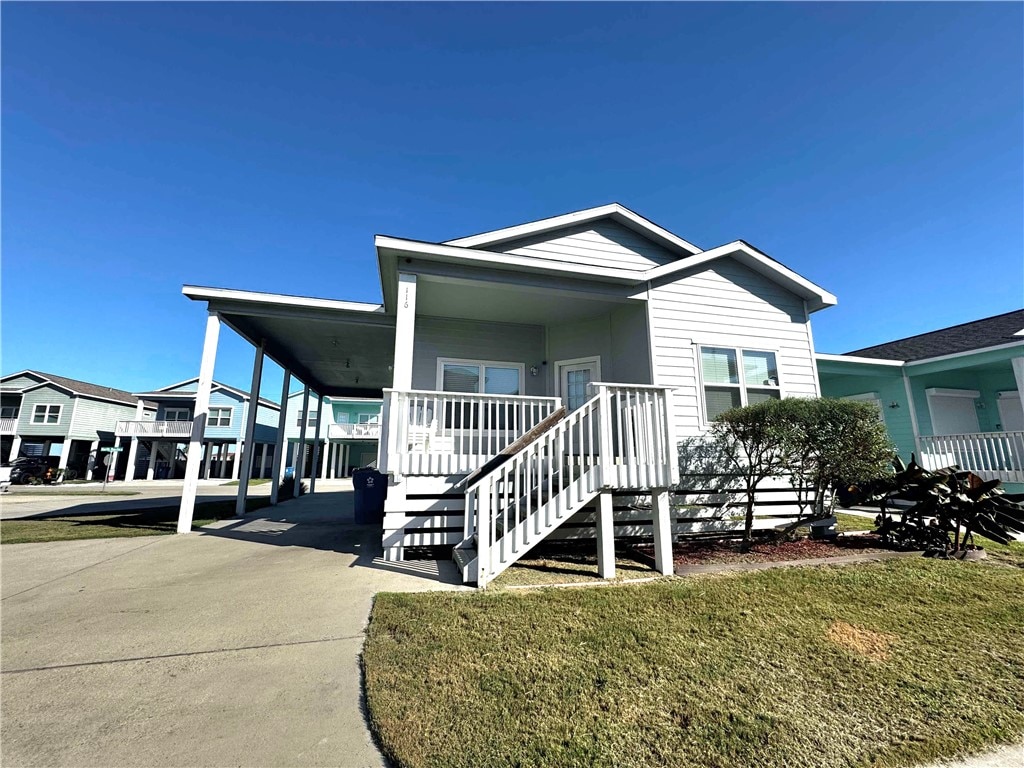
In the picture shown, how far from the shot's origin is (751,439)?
5859 mm

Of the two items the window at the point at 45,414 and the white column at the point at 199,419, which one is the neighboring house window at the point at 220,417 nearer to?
the window at the point at 45,414

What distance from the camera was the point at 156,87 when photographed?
8625mm

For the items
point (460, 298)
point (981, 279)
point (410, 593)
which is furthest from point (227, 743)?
point (981, 279)

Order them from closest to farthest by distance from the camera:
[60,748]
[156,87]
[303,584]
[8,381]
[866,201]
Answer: [60,748] → [303,584] → [156,87] → [866,201] → [8,381]

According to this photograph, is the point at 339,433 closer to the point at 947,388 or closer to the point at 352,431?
the point at 352,431

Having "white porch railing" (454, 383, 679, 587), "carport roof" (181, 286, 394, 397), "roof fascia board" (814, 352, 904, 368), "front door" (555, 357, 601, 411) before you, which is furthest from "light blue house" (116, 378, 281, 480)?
"roof fascia board" (814, 352, 904, 368)

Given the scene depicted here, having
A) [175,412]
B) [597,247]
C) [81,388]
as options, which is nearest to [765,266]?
[597,247]

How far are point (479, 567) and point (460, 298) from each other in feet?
15.8

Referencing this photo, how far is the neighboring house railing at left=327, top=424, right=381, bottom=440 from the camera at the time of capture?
28141mm

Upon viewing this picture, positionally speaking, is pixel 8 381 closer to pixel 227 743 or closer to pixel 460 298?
pixel 460 298

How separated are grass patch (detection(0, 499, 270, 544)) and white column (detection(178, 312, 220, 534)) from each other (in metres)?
0.63

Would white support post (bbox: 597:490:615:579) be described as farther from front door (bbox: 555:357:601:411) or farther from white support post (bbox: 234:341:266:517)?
white support post (bbox: 234:341:266:517)

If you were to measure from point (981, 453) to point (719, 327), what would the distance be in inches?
325

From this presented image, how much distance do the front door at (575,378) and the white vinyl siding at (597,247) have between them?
2015mm
